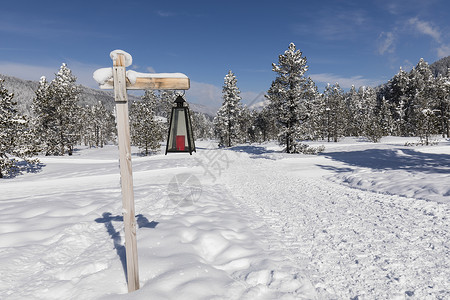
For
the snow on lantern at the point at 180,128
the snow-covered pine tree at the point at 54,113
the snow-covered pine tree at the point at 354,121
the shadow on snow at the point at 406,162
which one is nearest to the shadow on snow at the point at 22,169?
the snow-covered pine tree at the point at 54,113

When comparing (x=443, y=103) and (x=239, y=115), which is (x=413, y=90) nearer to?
(x=443, y=103)

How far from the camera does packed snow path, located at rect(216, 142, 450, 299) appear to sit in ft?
11.7

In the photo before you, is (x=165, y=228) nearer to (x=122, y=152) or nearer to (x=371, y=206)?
(x=122, y=152)

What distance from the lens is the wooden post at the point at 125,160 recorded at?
314 cm

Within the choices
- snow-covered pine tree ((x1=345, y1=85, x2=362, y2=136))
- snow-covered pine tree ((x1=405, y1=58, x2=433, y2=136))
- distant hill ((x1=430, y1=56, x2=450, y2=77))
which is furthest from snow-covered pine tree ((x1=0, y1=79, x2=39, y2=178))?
distant hill ((x1=430, y1=56, x2=450, y2=77))

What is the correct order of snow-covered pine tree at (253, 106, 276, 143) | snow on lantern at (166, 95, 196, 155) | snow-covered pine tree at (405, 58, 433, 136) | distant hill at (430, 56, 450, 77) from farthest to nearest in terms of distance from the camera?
distant hill at (430, 56, 450, 77) < snow-covered pine tree at (253, 106, 276, 143) < snow-covered pine tree at (405, 58, 433, 136) < snow on lantern at (166, 95, 196, 155)

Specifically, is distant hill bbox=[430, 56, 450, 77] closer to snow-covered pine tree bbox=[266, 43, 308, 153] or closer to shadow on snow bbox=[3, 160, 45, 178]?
snow-covered pine tree bbox=[266, 43, 308, 153]

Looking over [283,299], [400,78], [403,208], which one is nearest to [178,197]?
[283,299]

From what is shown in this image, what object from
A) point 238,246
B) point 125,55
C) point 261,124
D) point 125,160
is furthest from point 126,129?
point 261,124

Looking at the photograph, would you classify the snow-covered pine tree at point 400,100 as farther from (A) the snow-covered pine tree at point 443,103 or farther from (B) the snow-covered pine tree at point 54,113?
(B) the snow-covered pine tree at point 54,113

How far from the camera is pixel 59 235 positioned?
5188 mm

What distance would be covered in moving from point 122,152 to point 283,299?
9.49ft

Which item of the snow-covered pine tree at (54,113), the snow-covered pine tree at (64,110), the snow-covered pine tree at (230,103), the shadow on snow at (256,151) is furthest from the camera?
the snow-covered pine tree at (230,103)

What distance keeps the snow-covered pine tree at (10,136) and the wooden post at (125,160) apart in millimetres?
18685
